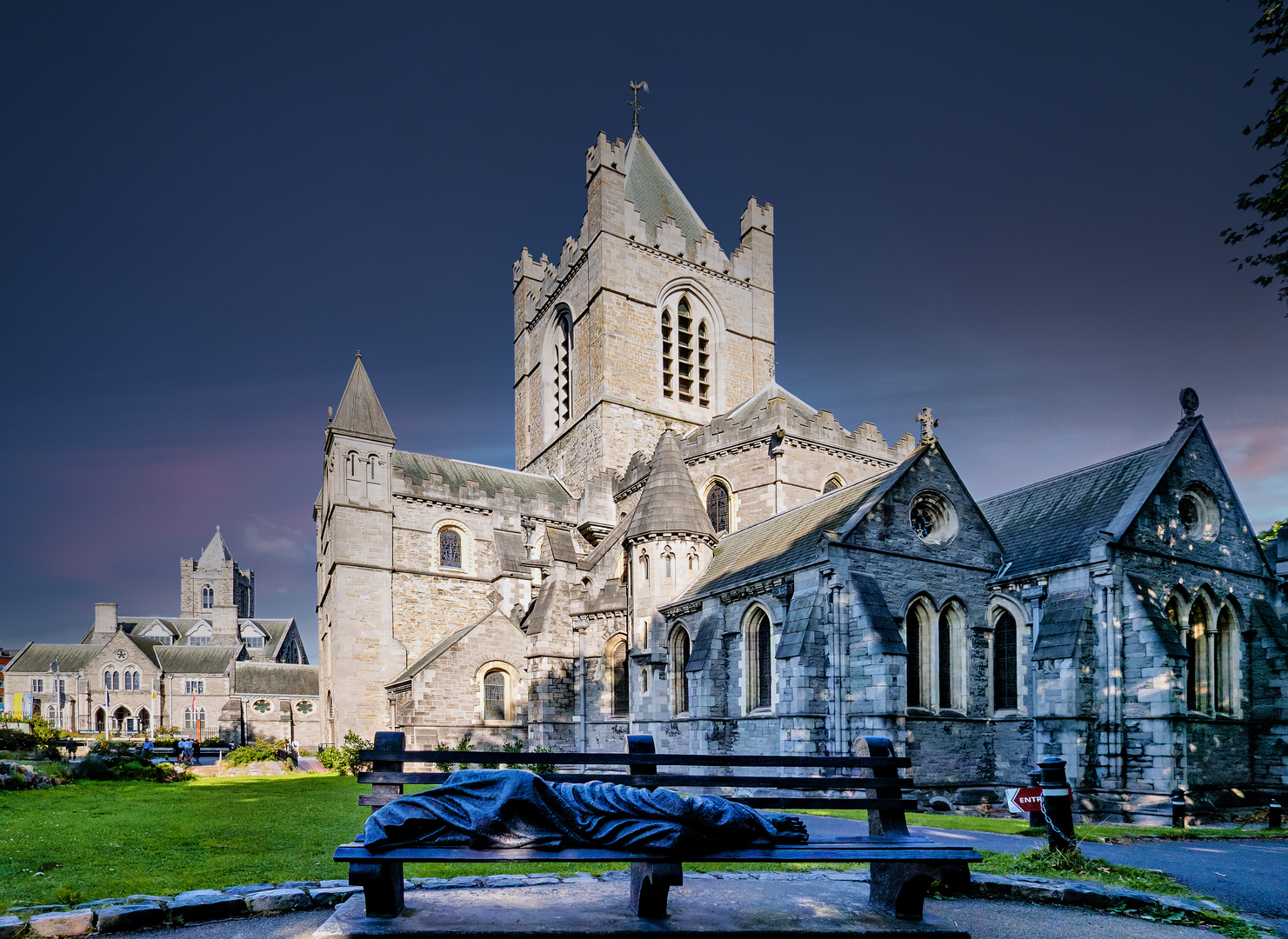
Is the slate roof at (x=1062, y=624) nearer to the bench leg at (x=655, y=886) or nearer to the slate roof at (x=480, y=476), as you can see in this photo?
the bench leg at (x=655, y=886)

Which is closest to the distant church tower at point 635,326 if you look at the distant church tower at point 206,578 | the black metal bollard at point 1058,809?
the black metal bollard at point 1058,809

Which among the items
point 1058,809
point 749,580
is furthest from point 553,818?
point 749,580

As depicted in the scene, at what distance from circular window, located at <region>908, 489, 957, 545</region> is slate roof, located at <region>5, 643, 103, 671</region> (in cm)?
7633

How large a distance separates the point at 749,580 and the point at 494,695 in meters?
12.2

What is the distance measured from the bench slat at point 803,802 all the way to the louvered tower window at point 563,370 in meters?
36.5

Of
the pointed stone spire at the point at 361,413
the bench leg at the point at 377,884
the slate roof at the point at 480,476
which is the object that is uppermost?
the pointed stone spire at the point at 361,413

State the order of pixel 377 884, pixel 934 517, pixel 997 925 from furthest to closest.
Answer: pixel 934 517 < pixel 997 925 < pixel 377 884

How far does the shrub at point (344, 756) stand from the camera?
2719 centimetres

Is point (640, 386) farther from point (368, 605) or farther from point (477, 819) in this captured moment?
point (477, 819)

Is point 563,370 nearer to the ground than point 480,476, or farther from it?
farther from it

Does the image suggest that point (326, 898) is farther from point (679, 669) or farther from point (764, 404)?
point (764, 404)

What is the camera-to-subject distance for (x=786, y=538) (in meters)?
22.4

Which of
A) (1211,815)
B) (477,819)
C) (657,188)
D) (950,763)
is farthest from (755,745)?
(657,188)

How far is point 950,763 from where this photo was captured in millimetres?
18344
